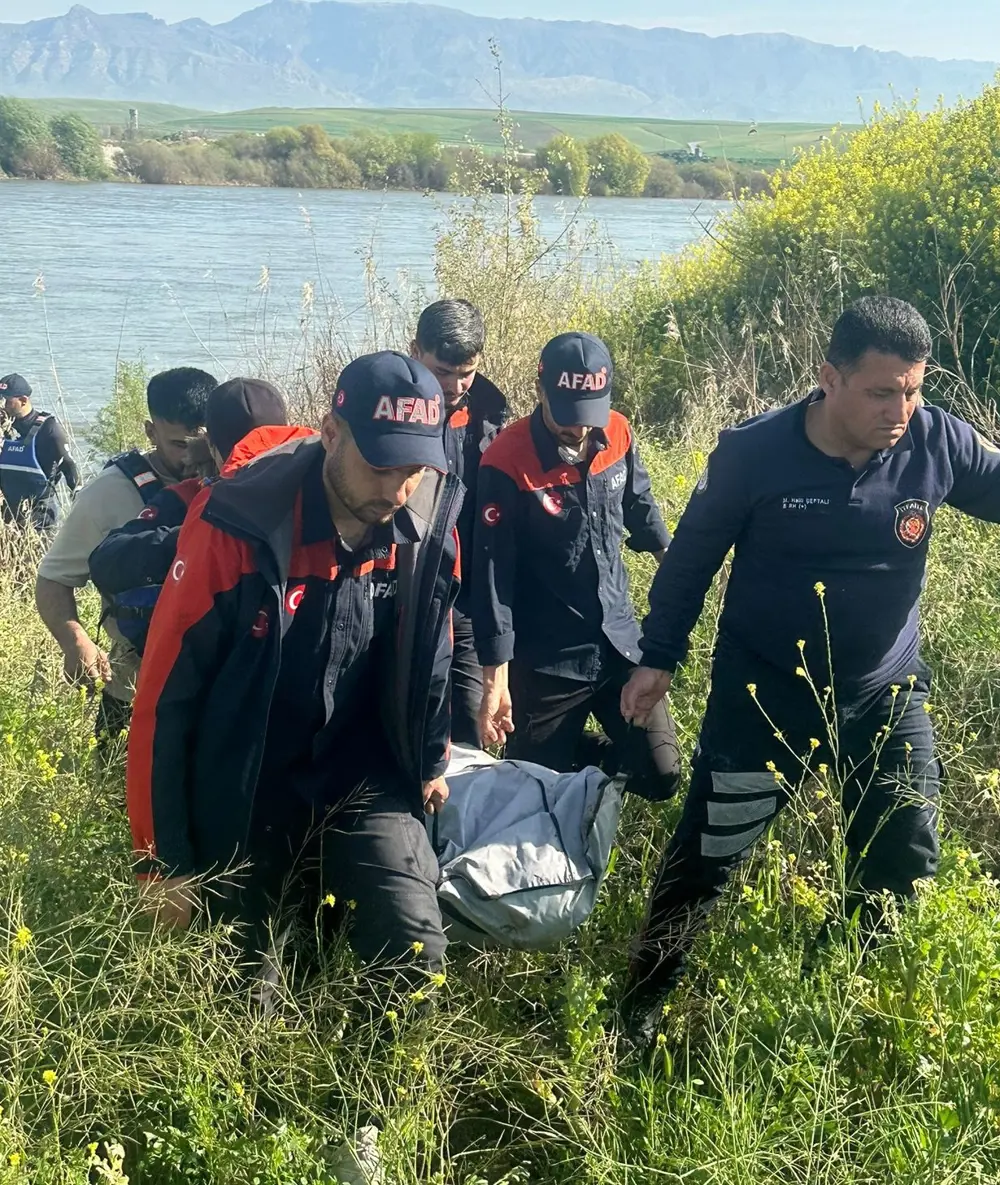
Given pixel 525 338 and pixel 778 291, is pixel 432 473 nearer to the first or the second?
pixel 525 338

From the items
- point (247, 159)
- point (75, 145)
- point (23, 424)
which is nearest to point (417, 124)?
point (247, 159)

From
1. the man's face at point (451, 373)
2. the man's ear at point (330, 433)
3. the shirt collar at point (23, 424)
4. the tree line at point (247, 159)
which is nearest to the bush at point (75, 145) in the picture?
the tree line at point (247, 159)

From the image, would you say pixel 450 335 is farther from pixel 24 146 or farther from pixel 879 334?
pixel 24 146

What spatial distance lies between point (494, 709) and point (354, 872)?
104 cm

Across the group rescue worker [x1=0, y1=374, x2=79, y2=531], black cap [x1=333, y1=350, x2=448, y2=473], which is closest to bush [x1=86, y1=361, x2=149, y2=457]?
rescue worker [x1=0, y1=374, x2=79, y2=531]

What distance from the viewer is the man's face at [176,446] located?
378 centimetres

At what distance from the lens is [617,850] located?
3.63 metres

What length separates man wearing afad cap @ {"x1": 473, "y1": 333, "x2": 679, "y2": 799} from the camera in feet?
13.1

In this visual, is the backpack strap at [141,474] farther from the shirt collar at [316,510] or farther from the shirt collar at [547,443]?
the shirt collar at [547,443]

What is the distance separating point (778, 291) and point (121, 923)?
8.04 meters

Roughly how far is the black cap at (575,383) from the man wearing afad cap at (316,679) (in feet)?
3.50

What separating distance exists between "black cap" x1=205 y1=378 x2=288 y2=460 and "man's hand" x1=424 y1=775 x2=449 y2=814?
1127 millimetres

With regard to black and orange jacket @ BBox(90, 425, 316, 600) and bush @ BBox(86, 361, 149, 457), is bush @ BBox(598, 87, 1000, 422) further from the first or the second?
black and orange jacket @ BBox(90, 425, 316, 600)

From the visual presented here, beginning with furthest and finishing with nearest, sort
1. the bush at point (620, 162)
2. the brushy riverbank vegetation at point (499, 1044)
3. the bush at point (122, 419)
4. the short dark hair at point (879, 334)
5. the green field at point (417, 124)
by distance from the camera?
the green field at point (417, 124) < the bush at point (620, 162) < the bush at point (122, 419) < the short dark hair at point (879, 334) < the brushy riverbank vegetation at point (499, 1044)
